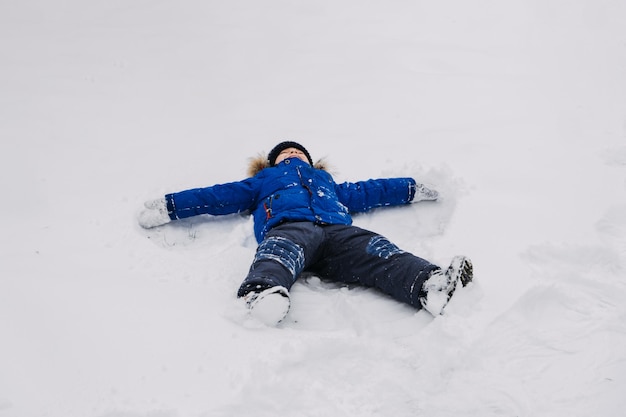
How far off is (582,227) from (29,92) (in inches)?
165

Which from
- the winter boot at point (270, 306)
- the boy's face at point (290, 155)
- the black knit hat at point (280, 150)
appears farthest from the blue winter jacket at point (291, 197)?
the winter boot at point (270, 306)

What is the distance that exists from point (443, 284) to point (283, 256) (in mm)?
773

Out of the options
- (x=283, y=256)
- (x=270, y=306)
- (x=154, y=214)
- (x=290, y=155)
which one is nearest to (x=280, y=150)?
(x=290, y=155)

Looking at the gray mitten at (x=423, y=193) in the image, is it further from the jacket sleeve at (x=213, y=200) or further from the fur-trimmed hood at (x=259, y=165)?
the jacket sleeve at (x=213, y=200)

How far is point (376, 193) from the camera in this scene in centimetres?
355

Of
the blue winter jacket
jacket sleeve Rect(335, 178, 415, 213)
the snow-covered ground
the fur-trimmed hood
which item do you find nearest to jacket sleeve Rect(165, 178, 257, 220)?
the blue winter jacket

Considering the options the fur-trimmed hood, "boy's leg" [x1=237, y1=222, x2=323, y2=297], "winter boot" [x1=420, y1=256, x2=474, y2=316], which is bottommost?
"winter boot" [x1=420, y1=256, x2=474, y2=316]

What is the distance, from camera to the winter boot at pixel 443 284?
2455 mm

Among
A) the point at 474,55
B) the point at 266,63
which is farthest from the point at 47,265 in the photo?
the point at 474,55

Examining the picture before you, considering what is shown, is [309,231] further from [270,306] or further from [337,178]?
[337,178]

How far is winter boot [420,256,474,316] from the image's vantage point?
2.46m

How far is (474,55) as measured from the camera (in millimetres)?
5602

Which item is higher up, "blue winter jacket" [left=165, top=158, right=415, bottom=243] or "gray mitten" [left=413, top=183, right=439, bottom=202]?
"blue winter jacket" [left=165, top=158, right=415, bottom=243]

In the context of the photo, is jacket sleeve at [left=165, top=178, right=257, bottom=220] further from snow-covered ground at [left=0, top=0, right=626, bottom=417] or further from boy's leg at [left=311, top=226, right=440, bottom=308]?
boy's leg at [left=311, top=226, right=440, bottom=308]
